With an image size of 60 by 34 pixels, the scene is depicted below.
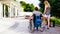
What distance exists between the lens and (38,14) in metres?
14.1

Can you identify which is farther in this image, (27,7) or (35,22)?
(27,7)

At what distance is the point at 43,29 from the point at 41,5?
14.7m

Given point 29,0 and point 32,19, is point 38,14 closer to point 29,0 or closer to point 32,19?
point 32,19

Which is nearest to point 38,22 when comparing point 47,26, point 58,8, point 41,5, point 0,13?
point 47,26

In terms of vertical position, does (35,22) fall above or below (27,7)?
below

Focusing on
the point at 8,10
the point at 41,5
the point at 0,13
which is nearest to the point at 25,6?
the point at 8,10

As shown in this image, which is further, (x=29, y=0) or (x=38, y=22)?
(x=29, y=0)

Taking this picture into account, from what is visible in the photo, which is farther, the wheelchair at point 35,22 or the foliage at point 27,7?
the foliage at point 27,7

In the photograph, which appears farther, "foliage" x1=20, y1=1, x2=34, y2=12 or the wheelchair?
"foliage" x1=20, y1=1, x2=34, y2=12

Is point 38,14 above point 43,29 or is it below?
above

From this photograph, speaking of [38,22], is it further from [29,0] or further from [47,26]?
[29,0]

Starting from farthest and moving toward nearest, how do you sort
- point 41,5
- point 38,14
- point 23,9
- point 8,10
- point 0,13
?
point 23,9
point 8,10
point 0,13
point 41,5
point 38,14

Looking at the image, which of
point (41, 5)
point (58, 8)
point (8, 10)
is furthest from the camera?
point (8, 10)

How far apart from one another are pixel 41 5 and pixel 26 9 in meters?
44.5
